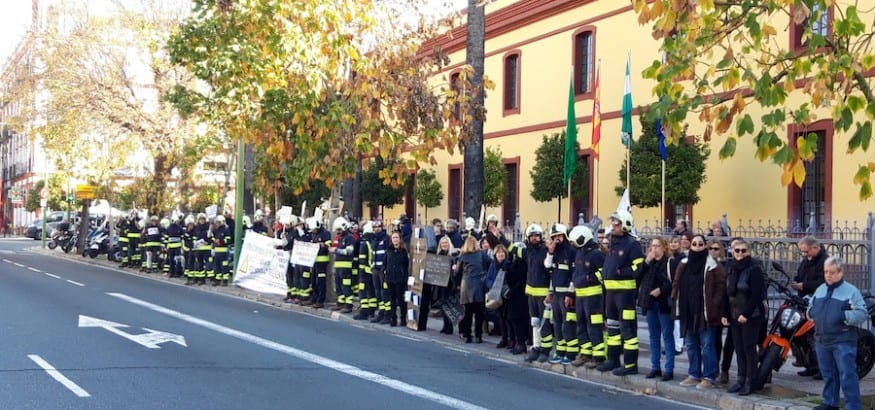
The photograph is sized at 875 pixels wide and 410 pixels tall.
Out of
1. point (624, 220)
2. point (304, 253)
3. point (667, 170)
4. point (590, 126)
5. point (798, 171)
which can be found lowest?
point (304, 253)

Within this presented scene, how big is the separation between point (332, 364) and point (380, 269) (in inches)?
205

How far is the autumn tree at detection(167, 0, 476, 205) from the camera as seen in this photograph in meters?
19.2

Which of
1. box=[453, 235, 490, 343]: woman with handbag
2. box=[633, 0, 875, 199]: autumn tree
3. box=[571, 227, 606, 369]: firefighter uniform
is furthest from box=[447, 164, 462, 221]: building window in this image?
box=[633, 0, 875, 199]: autumn tree

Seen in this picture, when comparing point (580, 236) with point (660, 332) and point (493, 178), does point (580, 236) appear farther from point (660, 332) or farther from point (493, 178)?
point (493, 178)

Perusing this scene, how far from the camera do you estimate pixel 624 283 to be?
38.0 feet

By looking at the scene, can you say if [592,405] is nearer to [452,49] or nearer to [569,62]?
[569,62]

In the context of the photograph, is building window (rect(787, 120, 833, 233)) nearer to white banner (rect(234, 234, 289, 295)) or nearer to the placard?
the placard

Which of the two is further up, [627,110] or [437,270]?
[627,110]

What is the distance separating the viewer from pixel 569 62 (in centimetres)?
2873

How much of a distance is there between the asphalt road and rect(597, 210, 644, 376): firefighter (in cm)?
67

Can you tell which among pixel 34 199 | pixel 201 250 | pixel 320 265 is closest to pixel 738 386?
pixel 320 265

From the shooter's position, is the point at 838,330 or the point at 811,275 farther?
the point at 811,275

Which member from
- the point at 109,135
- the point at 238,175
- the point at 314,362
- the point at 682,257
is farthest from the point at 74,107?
the point at 682,257

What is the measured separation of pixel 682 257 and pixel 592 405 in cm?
230
